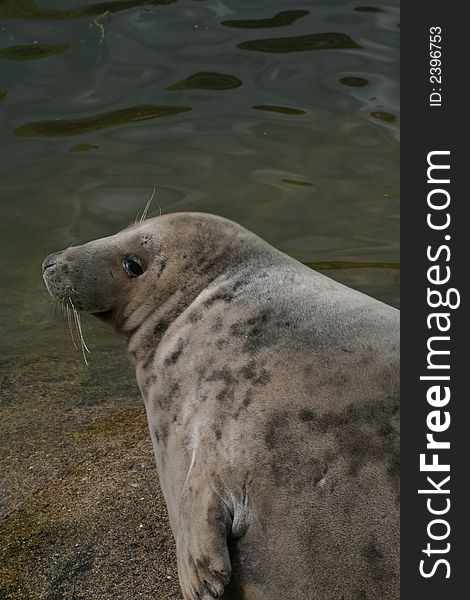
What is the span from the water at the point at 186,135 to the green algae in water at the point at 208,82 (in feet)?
0.04

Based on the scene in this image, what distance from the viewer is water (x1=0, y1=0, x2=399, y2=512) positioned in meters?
6.53

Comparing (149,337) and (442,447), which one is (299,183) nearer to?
(149,337)

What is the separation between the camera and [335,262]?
661cm

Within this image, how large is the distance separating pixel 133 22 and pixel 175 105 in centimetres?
106

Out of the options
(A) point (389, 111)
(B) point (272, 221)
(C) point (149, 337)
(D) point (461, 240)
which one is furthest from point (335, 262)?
(D) point (461, 240)

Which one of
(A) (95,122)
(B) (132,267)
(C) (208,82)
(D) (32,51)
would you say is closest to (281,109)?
(C) (208,82)

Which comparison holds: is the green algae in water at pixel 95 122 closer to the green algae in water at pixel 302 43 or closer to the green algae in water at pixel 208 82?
the green algae in water at pixel 208 82

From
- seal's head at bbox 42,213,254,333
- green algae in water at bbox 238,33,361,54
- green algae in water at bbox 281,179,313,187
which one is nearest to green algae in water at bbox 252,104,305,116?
green algae in water at bbox 238,33,361,54

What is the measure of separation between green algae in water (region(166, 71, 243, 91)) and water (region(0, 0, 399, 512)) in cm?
1

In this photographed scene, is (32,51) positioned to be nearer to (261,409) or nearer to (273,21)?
(273,21)

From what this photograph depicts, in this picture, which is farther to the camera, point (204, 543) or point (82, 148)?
point (82, 148)

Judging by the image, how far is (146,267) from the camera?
3.89 meters

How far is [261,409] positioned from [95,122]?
17.0 ft

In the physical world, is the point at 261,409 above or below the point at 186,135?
above
